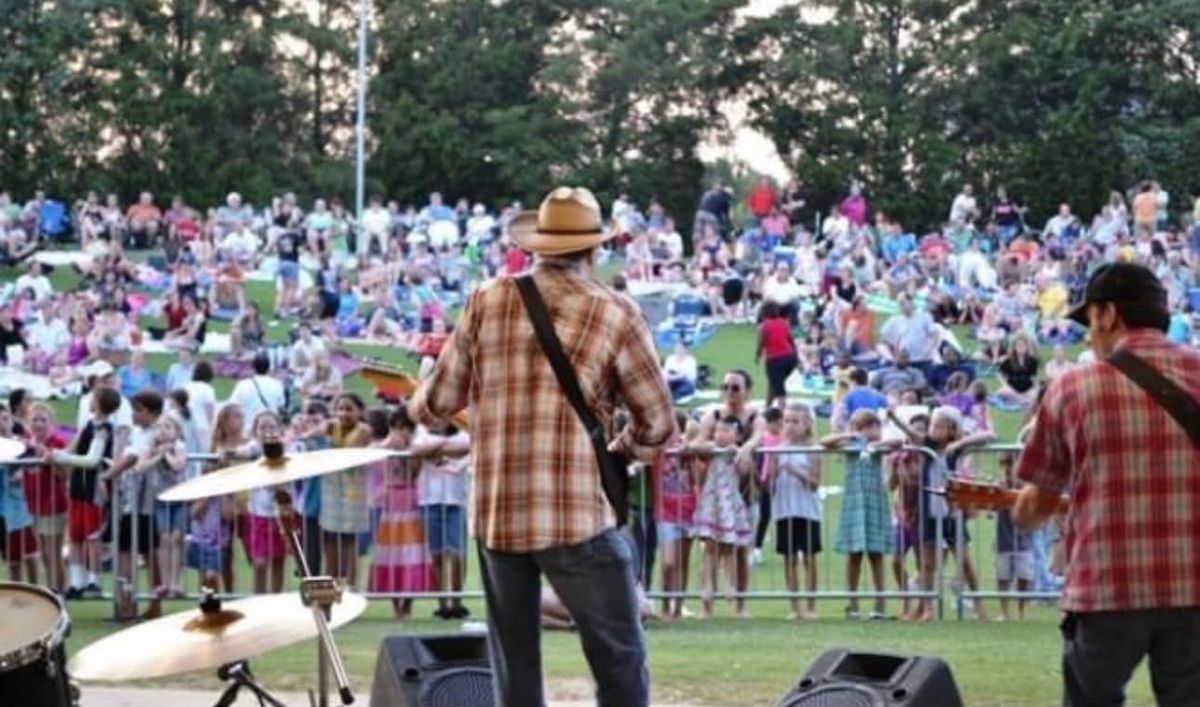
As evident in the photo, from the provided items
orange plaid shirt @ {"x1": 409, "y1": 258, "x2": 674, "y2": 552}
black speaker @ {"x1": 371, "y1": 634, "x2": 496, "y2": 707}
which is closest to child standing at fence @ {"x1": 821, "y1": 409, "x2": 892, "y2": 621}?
black speaker @ {"x1": 371, "y1": 634, "x2": 496, "y2": 707}

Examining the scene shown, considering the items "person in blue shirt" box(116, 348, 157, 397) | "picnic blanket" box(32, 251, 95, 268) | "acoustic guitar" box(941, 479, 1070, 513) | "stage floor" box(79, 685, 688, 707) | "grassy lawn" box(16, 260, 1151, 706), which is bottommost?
"stage floor" box(79, 685, 688, 707)

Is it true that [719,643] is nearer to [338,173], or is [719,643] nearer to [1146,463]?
[1146,463]

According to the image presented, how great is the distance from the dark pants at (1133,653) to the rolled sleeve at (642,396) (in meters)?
1.33

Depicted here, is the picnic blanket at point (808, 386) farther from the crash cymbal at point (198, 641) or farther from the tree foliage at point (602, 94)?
Answer: the tree foliage at point (602, 94)

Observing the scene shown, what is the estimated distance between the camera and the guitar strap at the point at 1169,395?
726 centimetres

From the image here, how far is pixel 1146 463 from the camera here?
729 centimetres

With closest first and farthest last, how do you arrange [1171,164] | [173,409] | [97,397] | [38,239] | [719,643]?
[719,643]
[97,397]
[173,409]
[38,239]
[1171,164]

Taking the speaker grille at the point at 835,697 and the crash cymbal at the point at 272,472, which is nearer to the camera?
the speaker grille at the point at 835,697

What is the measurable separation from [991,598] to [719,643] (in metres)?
2.35

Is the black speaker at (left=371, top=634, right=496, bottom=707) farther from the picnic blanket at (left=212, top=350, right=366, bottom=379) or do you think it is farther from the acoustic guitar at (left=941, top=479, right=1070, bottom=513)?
the picnic blanket at (left=212, top=350, right=366, bottom=379)

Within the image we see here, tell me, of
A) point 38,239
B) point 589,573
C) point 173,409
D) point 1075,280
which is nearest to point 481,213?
point 38,239

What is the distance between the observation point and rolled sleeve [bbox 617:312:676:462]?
7840mm

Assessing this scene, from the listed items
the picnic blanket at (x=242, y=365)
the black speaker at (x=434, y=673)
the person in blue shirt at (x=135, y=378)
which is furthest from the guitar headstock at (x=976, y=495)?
the picnic blanket at (x=242, y=365)

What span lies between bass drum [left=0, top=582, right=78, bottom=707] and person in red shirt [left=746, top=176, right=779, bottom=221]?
118ft
